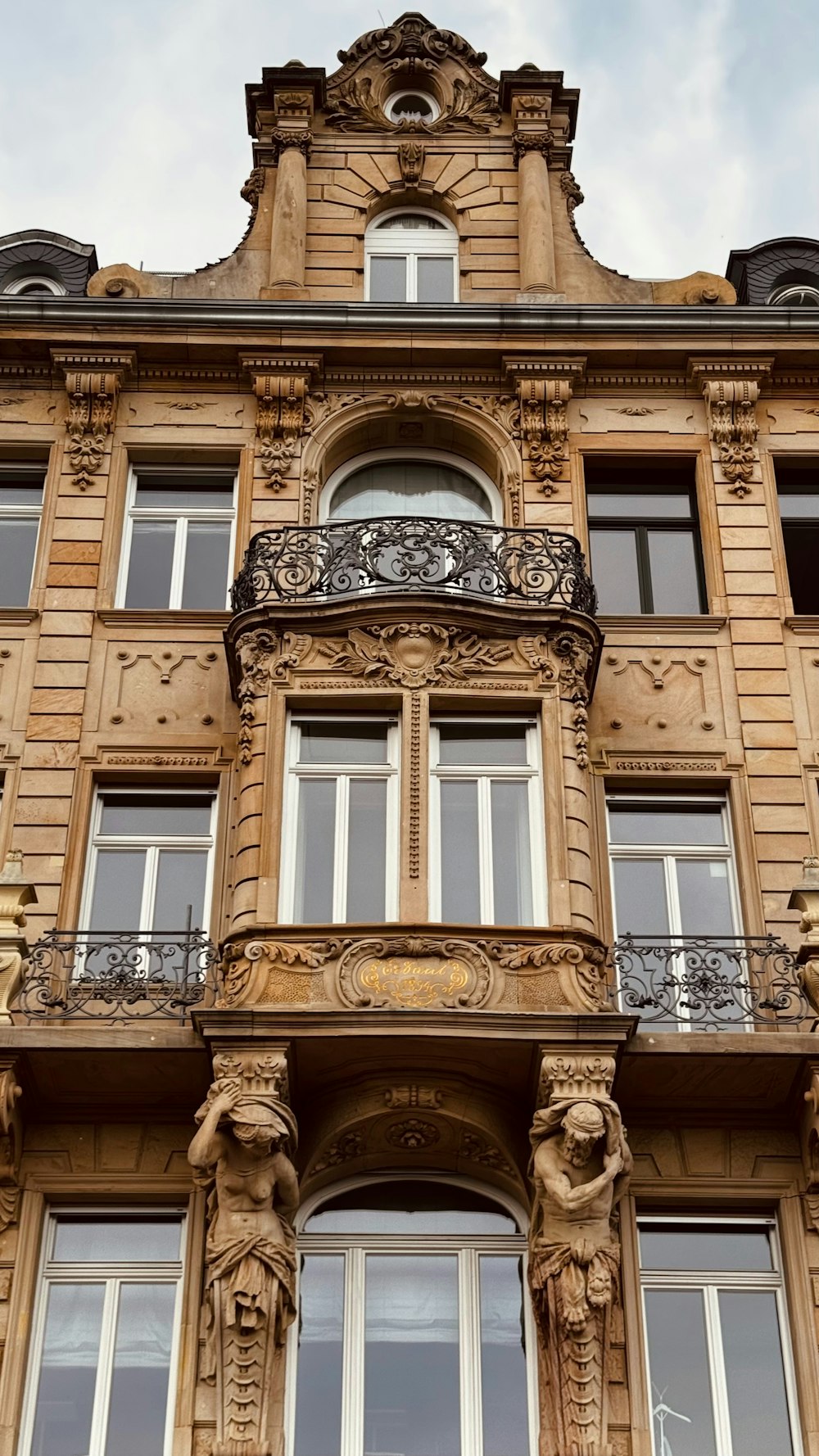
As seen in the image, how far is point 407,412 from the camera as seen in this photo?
20.5 meters

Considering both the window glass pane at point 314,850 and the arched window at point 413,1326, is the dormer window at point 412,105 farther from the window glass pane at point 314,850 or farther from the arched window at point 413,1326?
the arched window at point 413,1326

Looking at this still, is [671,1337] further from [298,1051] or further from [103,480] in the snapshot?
[103,480]

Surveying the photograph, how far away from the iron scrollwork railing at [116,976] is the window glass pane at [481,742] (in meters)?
2.81

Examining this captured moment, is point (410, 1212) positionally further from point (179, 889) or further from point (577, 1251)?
point (179, 889)

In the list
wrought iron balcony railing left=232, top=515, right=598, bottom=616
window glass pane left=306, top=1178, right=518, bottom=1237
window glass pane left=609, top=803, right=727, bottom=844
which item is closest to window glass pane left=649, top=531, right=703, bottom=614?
wrought iron balcony railing left=232, top=515, right=598, bottom=616

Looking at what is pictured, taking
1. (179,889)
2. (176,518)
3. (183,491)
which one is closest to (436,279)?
(183,491)

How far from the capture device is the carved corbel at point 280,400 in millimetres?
20188

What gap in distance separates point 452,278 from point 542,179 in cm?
166

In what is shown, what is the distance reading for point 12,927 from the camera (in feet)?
52.0

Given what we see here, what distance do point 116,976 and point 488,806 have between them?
3575 millimetres

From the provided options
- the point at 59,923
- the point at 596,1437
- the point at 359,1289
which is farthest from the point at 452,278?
the point at 596,1437

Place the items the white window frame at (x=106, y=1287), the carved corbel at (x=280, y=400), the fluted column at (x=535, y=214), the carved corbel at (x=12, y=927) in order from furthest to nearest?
1. the fluted column at (x=535, y=214)
2. the carved corbel at (x=280, y=400)
3. the carved corbel at (x=12, y=927)
4. the white window frame at (x=106, y=1287)

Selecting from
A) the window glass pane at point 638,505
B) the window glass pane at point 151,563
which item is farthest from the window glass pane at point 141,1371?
the window glass pane at point 638,505

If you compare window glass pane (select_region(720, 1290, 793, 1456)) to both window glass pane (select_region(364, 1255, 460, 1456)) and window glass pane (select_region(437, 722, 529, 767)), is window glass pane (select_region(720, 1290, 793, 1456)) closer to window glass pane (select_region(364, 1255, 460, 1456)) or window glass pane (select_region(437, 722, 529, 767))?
window glass pane (select_region(364, 1255, 460, 1456))
